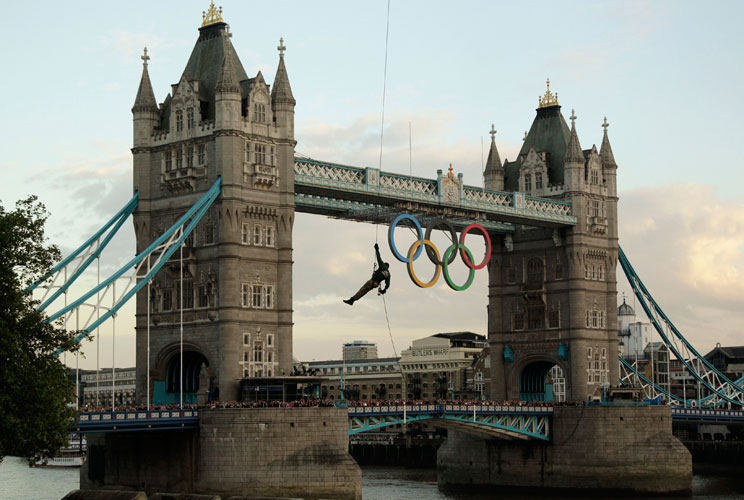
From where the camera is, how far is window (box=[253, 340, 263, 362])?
297ft

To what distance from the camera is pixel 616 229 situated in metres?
122

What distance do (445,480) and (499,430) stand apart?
38.6 feet

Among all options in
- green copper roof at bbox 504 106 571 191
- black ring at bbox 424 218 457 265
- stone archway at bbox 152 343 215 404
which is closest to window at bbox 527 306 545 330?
green copper roof at bbox 504 106 571 191

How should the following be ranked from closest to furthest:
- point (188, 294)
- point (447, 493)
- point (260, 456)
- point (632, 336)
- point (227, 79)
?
point (260, 456)
point (227, 79)
point (188, 294)
point (447, 493)
point (632, 336)

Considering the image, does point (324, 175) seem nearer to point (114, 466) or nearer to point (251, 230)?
point (251, 230)

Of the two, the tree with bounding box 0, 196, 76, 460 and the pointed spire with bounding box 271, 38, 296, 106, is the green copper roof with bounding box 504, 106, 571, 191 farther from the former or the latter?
the tree with bounding box 0, 196, 76, 460

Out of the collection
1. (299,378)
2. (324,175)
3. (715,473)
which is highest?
(324,175)

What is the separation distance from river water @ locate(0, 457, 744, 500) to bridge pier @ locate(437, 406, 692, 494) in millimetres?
2406

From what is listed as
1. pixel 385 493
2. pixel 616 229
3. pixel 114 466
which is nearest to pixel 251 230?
pixel 114 466

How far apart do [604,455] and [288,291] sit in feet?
101

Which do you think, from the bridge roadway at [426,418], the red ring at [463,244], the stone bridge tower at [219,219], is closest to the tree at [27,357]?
the bridge roadway at [426,418]

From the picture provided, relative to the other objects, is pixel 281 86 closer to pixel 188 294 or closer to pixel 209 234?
pixel 209 234

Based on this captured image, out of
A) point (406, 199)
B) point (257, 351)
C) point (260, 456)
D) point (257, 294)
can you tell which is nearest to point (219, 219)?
point (257, 294)

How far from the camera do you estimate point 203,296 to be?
3588 inches
